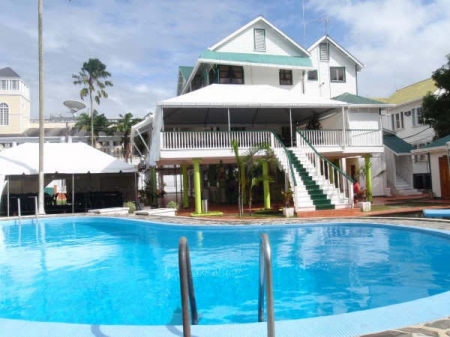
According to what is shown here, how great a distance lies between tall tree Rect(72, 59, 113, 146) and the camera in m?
46.9

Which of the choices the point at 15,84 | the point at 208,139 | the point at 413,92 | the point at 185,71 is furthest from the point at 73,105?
the point at 15,84

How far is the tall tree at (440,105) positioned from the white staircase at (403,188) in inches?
153

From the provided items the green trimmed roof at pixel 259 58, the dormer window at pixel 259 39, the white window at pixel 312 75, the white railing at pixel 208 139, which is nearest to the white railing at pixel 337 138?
the white railing at pixel 208 139

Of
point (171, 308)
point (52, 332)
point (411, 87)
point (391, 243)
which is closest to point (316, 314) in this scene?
point (171, 308)

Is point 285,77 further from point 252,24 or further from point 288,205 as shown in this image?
point 288,205

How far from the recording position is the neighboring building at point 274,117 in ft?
53.2

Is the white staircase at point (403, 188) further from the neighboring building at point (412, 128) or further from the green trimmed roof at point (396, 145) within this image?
the green trimmed roof at point (396, 145)

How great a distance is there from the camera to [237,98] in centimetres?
1756

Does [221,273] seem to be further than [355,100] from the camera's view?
No

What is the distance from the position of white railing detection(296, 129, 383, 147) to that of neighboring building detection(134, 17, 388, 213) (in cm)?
5

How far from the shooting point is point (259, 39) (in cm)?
2500

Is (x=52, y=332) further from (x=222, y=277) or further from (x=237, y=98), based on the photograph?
(x=237, y=98)

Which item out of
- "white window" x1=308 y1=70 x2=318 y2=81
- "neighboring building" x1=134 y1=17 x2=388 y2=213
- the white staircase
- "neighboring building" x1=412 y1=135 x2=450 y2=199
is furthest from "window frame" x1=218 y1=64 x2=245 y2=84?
the white staircase

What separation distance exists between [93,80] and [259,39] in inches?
1187
